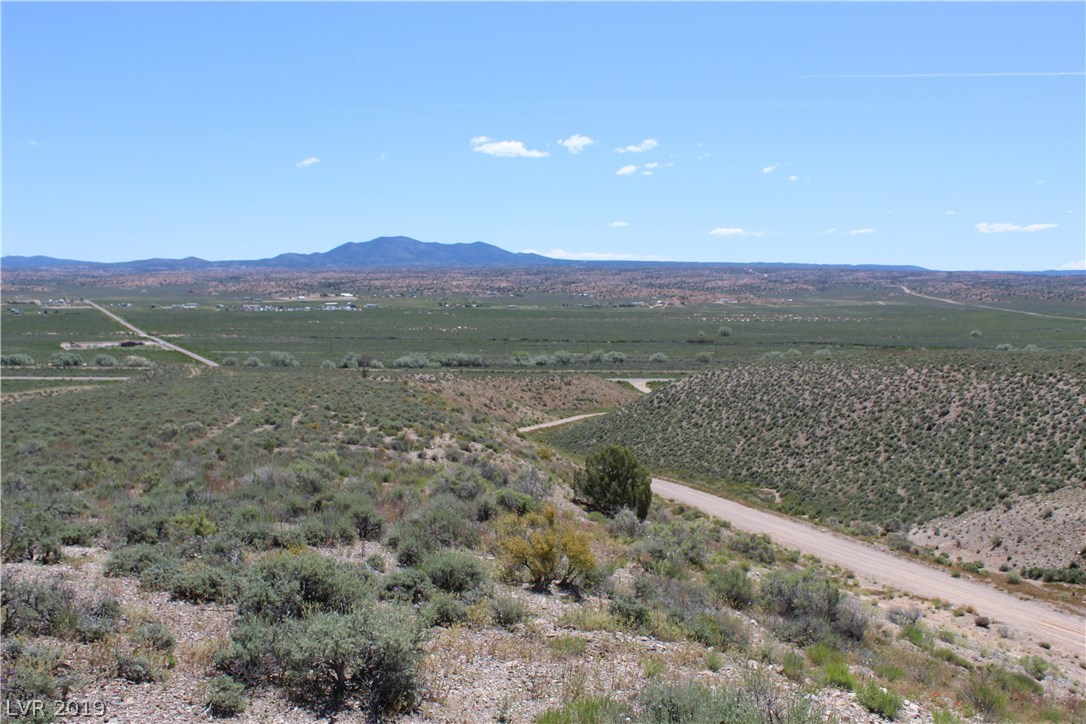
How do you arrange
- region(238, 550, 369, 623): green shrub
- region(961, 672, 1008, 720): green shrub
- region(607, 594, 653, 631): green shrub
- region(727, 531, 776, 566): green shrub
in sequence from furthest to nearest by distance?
region(727, 531, 776, 566): green shrub < region(607, 594, 653, 631): green shrub < region(961, 672, 1008, 720): green shrub < region(238, 550, 369, 623): green shrub

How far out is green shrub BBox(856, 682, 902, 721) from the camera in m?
8.08

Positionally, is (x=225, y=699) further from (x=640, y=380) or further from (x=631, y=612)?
(x=640, y=380)

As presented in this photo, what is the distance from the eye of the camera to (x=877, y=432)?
3603 cm

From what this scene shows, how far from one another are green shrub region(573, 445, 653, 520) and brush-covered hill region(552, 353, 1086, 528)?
11.3 meters

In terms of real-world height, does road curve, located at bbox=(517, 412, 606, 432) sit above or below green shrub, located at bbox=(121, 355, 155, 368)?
below

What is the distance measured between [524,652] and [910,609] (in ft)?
37.9

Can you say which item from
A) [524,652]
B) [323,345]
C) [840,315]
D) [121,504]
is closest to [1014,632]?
[524,652]

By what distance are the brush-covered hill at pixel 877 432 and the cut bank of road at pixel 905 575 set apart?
3880 millimetres

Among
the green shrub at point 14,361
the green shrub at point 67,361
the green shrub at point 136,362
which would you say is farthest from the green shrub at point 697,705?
the green shrub at point 14,361

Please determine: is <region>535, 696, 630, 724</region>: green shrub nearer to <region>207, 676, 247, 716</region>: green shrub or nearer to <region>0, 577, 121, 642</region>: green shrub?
<region>207, 676, 247, 716</region>: green shrub

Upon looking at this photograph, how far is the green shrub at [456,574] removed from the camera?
10.4 metres

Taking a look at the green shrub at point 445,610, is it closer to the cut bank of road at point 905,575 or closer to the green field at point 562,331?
the cut bank of road at point 905,575

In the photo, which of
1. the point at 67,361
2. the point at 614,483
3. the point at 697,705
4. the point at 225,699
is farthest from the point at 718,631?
the point at 67,361

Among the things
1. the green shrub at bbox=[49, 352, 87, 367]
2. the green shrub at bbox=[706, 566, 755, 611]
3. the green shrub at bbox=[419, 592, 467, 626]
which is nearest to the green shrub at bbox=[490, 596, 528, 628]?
the green shrub at bbox=[419, 592, 467, 626]
